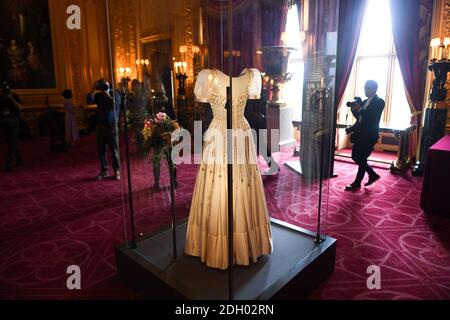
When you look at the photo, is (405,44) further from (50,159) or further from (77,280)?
(50,159)

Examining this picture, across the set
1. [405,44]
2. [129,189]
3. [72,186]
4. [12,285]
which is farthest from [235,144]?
[405,44]

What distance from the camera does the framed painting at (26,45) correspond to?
819 cm

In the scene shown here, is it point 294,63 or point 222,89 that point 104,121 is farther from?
point 222,89

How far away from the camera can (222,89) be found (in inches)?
81.0

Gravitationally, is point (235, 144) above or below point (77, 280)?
above

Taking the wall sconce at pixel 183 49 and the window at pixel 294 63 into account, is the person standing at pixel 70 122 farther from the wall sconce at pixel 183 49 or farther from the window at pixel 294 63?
the wall sconce at pixel 183 49

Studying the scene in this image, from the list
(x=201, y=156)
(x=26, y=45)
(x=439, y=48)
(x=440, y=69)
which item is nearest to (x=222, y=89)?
(x=201, y=156)

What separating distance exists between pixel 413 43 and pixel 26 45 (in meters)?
8.76

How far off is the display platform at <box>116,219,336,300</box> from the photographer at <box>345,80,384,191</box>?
6.95ft

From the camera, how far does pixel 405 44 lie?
5.35 meters

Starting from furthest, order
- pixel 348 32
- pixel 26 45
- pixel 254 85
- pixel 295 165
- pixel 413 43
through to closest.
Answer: pixel 26 45 < pixel 348 32 < pixel 413 43 < pixel 295 165 < pixel 254 85

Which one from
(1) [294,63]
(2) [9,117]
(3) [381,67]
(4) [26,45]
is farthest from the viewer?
(4) [26,45]
